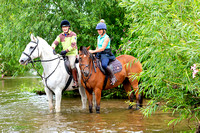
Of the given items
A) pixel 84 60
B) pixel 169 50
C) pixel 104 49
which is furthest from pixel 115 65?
pixel 169 50

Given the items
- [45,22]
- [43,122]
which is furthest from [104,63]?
[45,22]

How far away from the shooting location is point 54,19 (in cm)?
1147

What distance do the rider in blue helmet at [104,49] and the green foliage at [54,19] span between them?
10.4ft

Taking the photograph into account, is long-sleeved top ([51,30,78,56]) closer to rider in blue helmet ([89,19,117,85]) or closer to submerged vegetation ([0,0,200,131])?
rider in blue helmet ([89,19,117,85])

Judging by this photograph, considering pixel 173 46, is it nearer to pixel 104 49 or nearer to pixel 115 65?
pixel 104 49

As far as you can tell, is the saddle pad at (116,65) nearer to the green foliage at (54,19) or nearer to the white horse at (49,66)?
the white horse at (49,66)

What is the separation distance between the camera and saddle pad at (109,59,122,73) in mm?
8320

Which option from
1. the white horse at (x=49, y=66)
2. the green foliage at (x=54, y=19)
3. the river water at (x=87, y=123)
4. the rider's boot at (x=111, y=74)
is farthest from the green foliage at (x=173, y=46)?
the green foliage at (x=54, y=19)

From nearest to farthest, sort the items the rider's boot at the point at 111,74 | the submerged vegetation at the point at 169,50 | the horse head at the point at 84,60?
1. the submerged vegetation at the point at 169,50
2. the horse head at the point at 84,60
3. the rider's boot at the point at 111,74

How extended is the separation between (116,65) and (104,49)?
770 mm

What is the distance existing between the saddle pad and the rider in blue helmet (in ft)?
0.72

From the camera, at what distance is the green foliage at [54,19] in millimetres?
11492

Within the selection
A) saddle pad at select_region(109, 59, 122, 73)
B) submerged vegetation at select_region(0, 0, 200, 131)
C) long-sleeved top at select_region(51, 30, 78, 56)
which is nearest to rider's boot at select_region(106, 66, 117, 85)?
saddle pad at select_region(109, 59, 122, 73)

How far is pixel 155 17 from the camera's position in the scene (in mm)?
4496
